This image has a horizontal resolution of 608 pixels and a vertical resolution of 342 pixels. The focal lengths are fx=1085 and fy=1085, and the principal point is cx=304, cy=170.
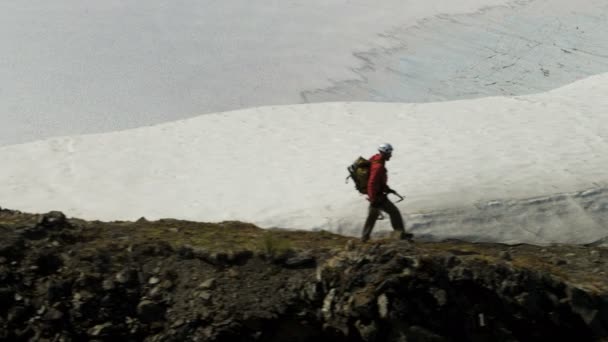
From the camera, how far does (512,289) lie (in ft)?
39.8

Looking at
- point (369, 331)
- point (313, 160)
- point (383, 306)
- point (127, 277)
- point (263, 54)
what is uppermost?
point (263, 54)

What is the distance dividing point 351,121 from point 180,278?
537 inches

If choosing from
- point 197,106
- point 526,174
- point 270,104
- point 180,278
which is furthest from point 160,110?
point 180,278

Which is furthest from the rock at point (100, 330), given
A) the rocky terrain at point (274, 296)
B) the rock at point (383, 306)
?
the rock at point (383, 306)

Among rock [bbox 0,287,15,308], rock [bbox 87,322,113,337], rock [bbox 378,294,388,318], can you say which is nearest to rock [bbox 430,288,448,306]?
rock [bbox 378,294,388,318]

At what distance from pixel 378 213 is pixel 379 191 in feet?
1.58

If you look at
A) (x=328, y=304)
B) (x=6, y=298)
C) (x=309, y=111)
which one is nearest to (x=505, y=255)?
(x=328, y=304)

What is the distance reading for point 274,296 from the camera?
12.0 meters

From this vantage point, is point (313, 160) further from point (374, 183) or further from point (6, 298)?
point (6, 298)

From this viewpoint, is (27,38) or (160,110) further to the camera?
(27,38)

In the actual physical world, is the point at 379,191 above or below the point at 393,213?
above

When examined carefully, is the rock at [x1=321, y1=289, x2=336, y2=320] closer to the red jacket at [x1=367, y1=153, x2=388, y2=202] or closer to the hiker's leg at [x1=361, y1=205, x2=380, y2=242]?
the red jacket at [x1=367, y1=153, x2=388, y2=202]

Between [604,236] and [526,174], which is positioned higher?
[526,174]

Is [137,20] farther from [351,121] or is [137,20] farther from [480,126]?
[480,126]
